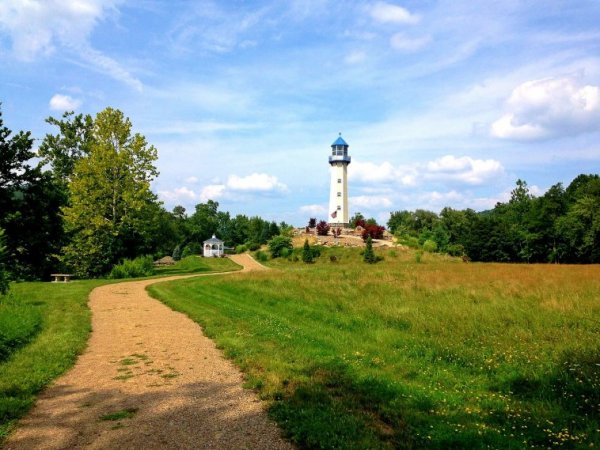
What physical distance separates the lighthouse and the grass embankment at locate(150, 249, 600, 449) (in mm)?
55354

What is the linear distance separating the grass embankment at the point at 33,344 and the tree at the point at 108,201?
15.2 meters

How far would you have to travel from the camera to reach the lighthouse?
7175cm

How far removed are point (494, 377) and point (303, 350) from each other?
12.5 ft


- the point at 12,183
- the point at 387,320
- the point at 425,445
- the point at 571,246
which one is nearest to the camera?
the point at 425,445

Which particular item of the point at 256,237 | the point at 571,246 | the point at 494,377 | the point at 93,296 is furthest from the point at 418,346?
the point at 256,237

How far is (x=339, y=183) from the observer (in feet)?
235

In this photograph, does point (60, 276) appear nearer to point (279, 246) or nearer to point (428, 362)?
point (279, 246)

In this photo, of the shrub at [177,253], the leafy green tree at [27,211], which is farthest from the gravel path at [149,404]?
the shrub at [177,253]

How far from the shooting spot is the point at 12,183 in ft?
88.0

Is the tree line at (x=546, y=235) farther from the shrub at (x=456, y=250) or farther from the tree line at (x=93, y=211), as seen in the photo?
the tree line at (x=93, y=211)

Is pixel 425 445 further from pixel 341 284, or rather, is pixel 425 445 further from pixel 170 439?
pixel 341 284

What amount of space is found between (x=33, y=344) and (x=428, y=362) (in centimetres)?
891

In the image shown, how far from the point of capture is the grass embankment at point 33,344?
687 centimetres

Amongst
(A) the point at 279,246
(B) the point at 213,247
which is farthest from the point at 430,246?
(B) the point at 213,247
